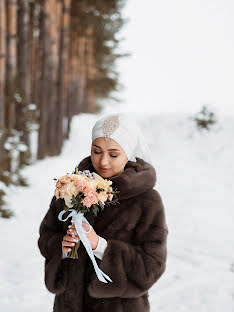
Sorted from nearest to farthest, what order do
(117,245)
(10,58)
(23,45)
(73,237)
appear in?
(73,237) → (117,245) → (10,58) → (23,45)

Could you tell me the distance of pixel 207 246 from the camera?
5.34 m

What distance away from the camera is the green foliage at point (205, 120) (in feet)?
38.9

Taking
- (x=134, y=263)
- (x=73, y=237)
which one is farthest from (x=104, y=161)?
(x=134, y=263)

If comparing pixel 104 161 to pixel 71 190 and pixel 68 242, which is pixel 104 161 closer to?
pixel 71 190

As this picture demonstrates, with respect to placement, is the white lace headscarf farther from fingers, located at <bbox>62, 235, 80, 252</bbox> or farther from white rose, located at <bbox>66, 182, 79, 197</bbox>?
fingers, located at <bbox>62, 235, 80, 252</bbox>

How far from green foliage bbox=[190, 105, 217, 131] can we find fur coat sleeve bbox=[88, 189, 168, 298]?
35.4ft

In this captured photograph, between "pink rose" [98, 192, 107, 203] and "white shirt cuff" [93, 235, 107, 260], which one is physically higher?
"pink rose" [98, 192, 107, 203]

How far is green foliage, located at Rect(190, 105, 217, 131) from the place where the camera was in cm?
1187

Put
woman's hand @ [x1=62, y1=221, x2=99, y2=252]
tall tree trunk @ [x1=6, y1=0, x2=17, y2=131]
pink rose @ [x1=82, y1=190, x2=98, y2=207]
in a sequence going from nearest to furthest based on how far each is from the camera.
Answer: pink rose @ [x1=82, y1=190, x2=98, y2=207] → woman's hand @ [x1=62, y1=221, x2=99, y2=252] → tall tree trunk @ [x1=6, y1=0, x2=17, y2=131]

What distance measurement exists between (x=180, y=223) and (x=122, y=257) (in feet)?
15.9

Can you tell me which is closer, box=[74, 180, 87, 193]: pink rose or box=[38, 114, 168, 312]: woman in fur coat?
box=[74, 180, 87, 193]: pink rose

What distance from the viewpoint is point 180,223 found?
6262 mm

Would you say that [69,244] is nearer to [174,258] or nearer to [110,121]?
[110,121]

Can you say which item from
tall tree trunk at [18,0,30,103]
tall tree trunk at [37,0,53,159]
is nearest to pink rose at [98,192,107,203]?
tall tree trunk at [18,0,30,103]
